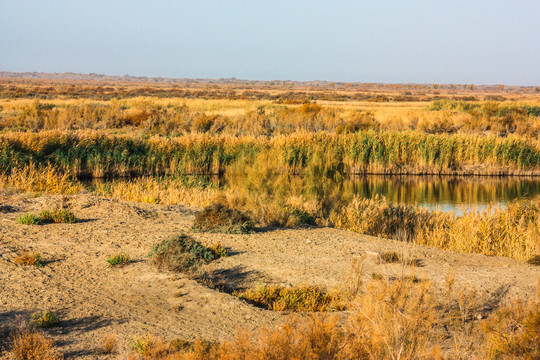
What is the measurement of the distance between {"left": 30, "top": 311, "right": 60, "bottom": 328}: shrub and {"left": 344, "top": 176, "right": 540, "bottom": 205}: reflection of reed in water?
55.7 ft

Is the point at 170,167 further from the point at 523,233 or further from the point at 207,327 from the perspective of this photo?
the point at 207,327

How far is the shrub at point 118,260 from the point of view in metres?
9.22

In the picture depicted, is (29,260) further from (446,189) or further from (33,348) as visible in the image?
(446,189)

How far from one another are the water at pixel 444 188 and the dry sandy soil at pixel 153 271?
10.2 meters

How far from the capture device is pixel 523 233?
12383 millimetres

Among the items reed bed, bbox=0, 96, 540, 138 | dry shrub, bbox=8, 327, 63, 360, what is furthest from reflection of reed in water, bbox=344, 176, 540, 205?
dry shrub, bbox=8, 327, 63, 360

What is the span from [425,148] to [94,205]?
67.9 feet

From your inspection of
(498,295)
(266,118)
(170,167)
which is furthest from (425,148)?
(498,295)

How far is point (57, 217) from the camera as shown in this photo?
1186 centimetres

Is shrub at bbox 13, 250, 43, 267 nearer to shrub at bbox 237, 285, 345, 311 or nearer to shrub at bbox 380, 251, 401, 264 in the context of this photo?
shrub at bbox 237, 285, 345, 311

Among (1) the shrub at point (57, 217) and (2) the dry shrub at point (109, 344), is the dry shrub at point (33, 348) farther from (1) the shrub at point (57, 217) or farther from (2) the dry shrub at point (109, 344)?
(1) the shrub at point (57, 217)

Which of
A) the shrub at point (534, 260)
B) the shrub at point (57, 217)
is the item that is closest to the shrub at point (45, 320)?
the shrub at point (57, 217)

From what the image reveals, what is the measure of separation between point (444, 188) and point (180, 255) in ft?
65.3

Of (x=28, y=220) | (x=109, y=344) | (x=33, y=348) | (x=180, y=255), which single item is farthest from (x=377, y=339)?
(x=28, y=220)
